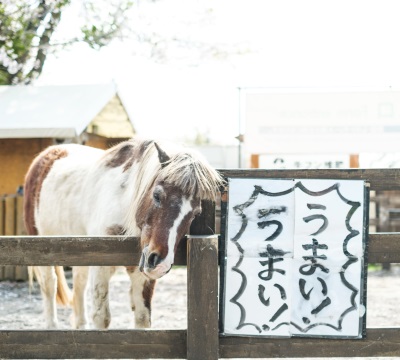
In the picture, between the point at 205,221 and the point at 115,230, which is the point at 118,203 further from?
the point at 205,221

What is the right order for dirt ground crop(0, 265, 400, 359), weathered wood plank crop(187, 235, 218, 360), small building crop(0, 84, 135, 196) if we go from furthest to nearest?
1. small building crop(0, 84, 135, 196)
2. dirt ground crop(0, 265, 400, 359)
3. weathered wood plank crop(187, 235, 218, 360)

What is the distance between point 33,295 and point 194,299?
643cm

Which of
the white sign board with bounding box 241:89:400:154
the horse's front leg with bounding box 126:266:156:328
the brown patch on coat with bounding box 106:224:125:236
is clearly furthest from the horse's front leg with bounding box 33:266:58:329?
the white sign board with bounding box 241:89:400:154

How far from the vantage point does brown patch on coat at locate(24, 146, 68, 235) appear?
6.11 m

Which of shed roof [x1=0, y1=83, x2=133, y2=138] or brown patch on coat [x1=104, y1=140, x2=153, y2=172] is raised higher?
shed roof [x1=0, y1=83, x2=133, y2=138]

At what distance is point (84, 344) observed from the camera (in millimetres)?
3152

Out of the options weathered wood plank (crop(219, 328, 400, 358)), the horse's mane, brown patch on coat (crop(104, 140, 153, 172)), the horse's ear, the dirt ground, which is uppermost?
brown patch on coat (crop(104, 140, 153, 172))

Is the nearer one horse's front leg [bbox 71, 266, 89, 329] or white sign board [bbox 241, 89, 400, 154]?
horse's front leg [bbox 71, 266, 89, 329]

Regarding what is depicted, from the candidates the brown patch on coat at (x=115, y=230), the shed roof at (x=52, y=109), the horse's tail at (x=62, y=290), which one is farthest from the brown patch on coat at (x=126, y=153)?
the shed roof at (x=52, y=109)

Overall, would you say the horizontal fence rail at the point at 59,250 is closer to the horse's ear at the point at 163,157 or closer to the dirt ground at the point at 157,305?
the horse's ear at the point at 163,157

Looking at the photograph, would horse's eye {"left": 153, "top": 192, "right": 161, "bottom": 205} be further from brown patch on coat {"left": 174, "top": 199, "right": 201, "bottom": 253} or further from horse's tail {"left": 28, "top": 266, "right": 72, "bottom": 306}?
horse's tail {"left": 28, "top": 266, "right": 72, "bottom": 306}

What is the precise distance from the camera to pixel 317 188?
3.21 m

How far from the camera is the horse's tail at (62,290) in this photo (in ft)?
20.5

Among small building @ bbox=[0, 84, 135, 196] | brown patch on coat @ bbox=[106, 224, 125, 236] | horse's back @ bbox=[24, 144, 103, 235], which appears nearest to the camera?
brown patch on coat @ bbox=[106, 224, 125, 236]
